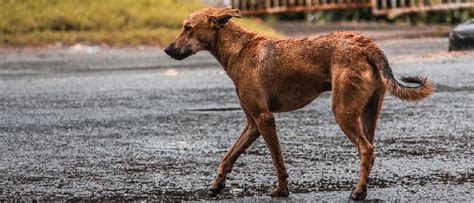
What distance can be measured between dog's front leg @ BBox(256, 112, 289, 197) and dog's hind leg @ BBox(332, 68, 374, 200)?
15.6 inches

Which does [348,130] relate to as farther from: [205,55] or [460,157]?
[205,55]

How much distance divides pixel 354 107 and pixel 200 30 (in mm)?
1151

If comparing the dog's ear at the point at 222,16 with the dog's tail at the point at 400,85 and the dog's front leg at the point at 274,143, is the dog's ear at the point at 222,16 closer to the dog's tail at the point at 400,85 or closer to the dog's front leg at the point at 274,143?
the dog's front leg at the point at 274,143

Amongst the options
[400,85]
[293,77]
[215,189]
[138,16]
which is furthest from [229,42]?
[138,16]

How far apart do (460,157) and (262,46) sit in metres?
2.05

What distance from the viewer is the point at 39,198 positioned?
268 inches

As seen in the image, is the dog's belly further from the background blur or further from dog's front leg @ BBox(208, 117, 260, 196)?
the background blur

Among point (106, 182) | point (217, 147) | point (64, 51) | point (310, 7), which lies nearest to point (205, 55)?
point (64, 51)

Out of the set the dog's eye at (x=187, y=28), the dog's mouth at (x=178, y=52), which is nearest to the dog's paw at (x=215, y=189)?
the dog's mouth at (x=178, y=52)

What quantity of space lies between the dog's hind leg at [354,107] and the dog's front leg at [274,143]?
0.40 m

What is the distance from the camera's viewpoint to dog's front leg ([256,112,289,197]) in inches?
265

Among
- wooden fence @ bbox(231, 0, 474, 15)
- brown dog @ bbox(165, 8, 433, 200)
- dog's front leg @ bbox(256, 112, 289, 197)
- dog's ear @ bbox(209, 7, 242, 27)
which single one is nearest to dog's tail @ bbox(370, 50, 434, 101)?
brown dog @ bbox(165, 8, 433, 200)

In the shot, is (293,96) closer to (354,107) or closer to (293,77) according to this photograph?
(293,77)

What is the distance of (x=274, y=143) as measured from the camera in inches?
267
